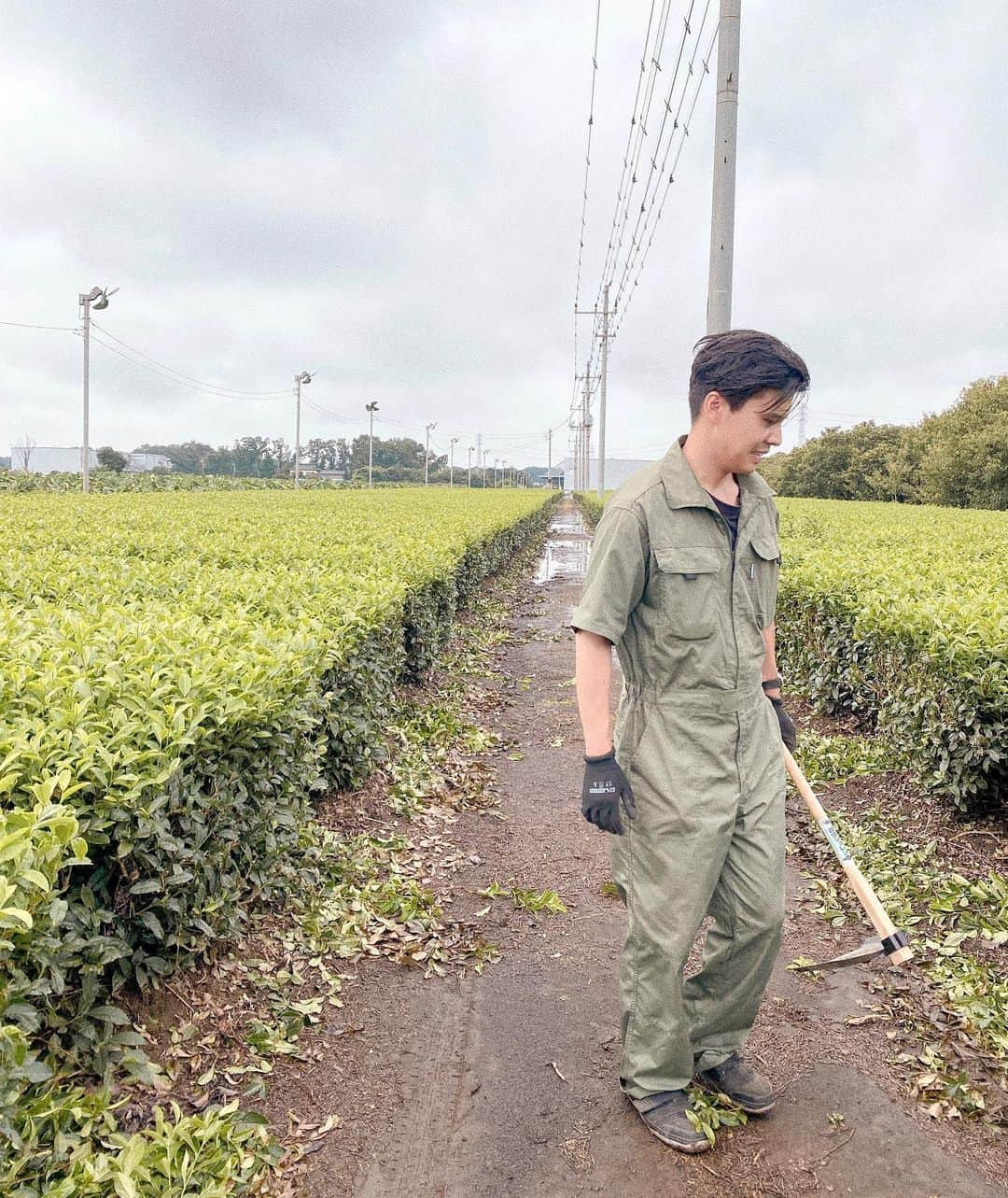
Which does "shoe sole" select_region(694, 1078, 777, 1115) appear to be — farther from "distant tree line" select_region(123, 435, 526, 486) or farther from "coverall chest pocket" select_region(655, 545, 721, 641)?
"distant tree line" select_region(123, 435, 526, 486)

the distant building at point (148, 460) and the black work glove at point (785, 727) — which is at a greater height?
the distant building at point (148, 460)

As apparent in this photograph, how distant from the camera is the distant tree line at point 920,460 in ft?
105

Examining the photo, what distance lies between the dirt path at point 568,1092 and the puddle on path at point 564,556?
8685mm

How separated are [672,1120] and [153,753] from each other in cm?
171

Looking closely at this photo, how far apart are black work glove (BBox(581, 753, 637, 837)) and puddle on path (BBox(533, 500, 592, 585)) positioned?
955cm

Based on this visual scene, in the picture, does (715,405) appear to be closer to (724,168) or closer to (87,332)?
(724,168)

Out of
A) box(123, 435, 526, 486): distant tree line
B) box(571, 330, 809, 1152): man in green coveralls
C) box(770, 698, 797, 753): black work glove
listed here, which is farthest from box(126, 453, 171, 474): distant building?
box(571, 330, 809, 1152): man in green coveralls

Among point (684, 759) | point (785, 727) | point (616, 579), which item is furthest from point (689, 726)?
point (785, 727)

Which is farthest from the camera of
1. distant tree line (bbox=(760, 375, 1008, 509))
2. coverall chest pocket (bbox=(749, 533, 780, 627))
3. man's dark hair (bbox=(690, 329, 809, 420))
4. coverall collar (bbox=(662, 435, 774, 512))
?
distant tree line (bbox=(760, 375, 1008, 509))

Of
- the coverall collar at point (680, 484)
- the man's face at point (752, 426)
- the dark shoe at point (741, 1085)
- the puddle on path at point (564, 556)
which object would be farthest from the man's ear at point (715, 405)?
the puddle on path at point (564, 556)

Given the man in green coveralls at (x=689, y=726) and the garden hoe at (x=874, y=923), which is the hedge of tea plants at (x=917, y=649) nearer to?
the garden hoe at (x=874, y=923)

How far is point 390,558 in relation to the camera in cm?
703

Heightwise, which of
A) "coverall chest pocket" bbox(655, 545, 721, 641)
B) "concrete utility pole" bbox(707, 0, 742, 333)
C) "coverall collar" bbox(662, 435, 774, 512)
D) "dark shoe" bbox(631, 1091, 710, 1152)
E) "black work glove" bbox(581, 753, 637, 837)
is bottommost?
"dark shoe" bbox(631, 1091, 710, 1152)

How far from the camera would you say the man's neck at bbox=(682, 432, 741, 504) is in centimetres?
245
